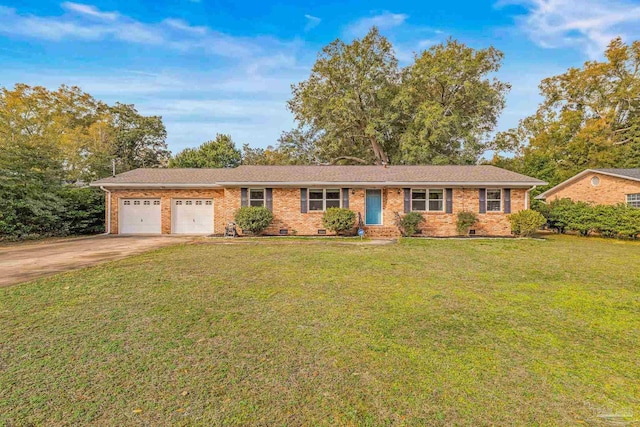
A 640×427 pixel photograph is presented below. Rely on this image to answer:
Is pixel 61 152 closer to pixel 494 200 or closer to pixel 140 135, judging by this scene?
pixel 140 135

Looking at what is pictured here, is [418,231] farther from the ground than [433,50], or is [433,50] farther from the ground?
[433,50]

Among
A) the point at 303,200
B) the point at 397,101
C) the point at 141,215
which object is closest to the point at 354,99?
the point at 397,101

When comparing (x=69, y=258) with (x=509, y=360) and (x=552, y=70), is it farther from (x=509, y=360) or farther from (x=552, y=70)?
(x=552, y=70)

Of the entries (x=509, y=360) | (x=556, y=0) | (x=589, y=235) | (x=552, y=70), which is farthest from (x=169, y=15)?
(x=552, y=70)

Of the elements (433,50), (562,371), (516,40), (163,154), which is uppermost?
(433,50)

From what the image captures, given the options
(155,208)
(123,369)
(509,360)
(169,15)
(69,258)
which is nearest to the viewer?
(123,369)

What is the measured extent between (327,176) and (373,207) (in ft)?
9.01

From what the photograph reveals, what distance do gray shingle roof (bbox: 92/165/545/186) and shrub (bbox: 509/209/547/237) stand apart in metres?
1.47

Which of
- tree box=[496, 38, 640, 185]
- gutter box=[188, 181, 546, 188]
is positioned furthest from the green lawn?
tree box=[496, 38, 640, 185]

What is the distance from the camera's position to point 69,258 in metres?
8.55

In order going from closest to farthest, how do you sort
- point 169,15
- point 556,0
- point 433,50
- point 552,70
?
1. point 556,0
2. point 169,15
3. point 433,50
4. point 552,70

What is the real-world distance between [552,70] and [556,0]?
982 inches

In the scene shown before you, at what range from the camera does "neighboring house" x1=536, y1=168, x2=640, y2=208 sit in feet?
54.3

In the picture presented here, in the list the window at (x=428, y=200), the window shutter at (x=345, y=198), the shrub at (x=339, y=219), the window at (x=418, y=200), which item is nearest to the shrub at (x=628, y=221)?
the window at (x=428, y=200)
